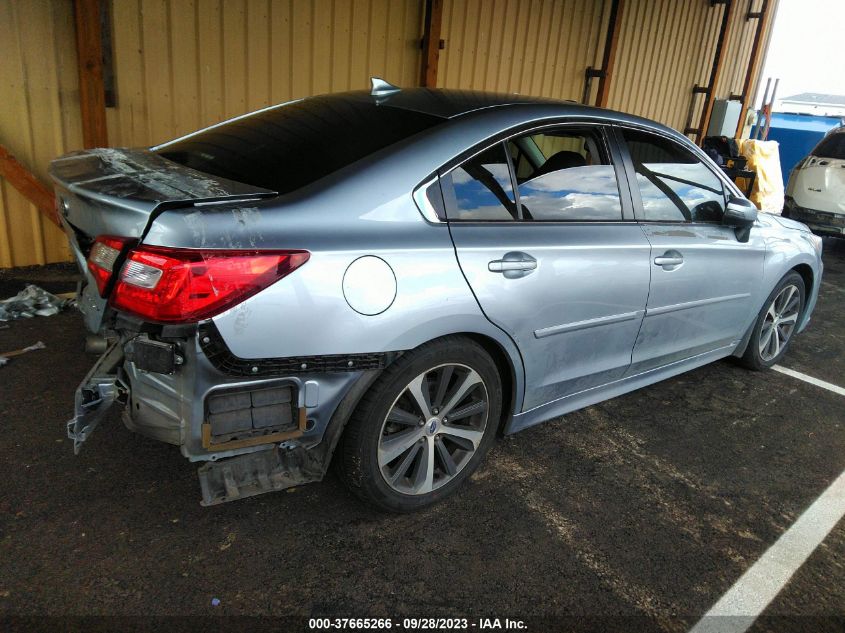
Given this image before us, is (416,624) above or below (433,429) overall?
below

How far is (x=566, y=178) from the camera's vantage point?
115 inches

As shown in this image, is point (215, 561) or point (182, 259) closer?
point (182, 259)

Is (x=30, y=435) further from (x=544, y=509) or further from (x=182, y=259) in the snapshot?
(x=544, y=509)

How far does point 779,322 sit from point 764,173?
7060mm

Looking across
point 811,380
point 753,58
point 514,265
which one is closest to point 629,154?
point 514,265

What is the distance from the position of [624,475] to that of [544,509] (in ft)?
1.82

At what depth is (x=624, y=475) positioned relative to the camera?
3066 millimetres

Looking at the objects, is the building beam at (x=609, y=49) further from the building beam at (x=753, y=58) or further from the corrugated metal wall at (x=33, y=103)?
the corrugated metal wall at (x=33, y=103)

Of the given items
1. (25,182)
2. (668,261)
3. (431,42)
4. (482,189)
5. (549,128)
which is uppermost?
(431,42)

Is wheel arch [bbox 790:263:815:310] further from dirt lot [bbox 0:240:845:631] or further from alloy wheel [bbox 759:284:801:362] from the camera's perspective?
dirt lot [bbox 0:240:845:631]

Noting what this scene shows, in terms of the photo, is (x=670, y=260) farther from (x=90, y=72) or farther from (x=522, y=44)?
(x=522, y=44)

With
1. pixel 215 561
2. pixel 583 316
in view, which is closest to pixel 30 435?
pixel 215 561

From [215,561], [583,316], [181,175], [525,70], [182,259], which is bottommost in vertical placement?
[215,561]

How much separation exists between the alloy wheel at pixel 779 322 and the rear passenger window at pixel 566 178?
1952 mm
